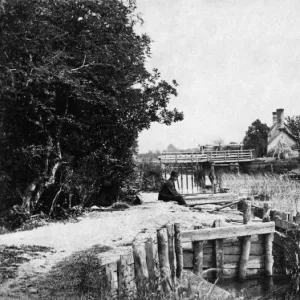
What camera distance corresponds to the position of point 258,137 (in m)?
58.1

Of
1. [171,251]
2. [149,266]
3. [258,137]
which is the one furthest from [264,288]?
[258,137]

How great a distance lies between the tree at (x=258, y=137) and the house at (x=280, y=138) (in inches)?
130

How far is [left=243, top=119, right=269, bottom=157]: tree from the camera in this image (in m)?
57.2

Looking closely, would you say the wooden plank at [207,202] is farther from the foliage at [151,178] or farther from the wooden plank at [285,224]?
the foliage at [151,178]

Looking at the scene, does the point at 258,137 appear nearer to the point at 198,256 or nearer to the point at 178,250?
the point at 198,256

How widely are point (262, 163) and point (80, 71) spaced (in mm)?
34467

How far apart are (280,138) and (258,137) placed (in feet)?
24.1

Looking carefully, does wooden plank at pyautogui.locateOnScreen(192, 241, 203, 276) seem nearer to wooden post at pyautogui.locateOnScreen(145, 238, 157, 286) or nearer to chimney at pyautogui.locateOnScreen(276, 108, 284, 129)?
wooden post at pyautogui.locateOnScreen(145, 238, 157, 286)

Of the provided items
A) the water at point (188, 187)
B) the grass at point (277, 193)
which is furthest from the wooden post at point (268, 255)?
the water at point (188, 187)

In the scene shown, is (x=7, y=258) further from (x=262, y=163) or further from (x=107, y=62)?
(x=262, y=163)

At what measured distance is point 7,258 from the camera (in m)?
7.89

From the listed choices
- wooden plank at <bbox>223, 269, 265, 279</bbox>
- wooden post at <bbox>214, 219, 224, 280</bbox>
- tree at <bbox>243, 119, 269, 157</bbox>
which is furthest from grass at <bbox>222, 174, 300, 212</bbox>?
tree at <bbox>243, 119, 269, 157</bbox>

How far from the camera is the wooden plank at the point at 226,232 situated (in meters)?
8.62

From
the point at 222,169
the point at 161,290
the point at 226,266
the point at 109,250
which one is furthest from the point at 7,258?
the point at 222,169
